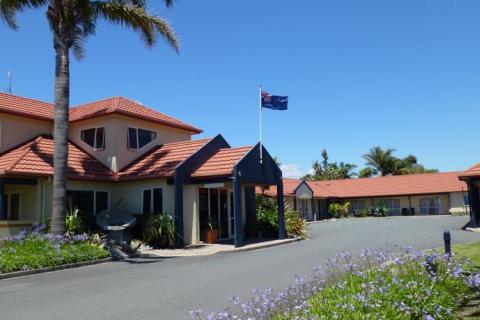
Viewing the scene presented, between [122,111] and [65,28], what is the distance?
5730mm

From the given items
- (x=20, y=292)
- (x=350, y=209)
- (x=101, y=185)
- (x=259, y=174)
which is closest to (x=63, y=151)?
(x=101, y=185)

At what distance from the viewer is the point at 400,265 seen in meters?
8.12

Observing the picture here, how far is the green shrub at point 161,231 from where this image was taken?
64.1 feet

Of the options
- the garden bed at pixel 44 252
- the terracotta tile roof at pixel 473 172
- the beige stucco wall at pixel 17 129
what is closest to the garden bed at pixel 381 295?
the garden bed at pixel 44 252

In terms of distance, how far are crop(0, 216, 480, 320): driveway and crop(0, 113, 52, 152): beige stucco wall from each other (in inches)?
368

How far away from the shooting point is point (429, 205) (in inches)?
2013

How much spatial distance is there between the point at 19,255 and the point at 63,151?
13.0ft

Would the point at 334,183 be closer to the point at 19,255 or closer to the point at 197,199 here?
the point at 197,199

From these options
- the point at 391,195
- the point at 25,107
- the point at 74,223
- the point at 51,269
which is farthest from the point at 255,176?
the point at 391,195

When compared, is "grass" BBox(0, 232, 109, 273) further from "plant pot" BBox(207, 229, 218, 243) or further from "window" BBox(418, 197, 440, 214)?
"window" BBox(418, 197, 440, 214)

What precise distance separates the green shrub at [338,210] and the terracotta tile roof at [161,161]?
31.2 metres

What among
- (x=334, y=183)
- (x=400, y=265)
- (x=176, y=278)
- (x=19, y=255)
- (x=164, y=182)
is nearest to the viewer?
(x=400, y=265)

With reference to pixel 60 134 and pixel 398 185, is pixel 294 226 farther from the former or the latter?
pixel 398 185

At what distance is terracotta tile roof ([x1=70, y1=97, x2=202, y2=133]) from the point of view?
22.8 m
